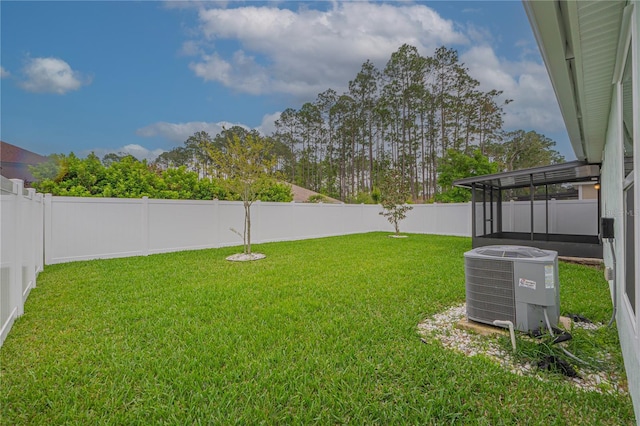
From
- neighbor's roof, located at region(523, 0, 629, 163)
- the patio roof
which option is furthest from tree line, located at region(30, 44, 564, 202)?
neighbor's roof, located at region(523, 0, 629, 163)

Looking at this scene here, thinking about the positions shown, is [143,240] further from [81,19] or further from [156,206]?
[81,19]

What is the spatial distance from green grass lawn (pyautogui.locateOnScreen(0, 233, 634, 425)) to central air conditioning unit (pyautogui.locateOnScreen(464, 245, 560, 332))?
645 millimetres

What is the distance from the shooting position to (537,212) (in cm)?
1053

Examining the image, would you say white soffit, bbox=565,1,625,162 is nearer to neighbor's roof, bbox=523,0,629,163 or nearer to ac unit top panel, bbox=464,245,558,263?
neighbor's roof, bbox=523,0,629,163

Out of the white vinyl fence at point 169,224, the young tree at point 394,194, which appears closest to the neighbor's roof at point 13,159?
the white vinyl fence at point 169,224

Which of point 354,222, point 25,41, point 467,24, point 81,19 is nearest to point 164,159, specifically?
point 25,41

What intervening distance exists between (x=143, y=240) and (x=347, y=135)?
68.0 ft

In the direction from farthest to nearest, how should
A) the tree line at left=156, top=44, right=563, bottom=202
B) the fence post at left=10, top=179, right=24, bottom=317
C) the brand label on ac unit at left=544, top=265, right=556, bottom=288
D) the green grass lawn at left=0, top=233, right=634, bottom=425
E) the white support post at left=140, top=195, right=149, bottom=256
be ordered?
the tree line at left=156, top=44, right=563, bottom=202 < the white support post at left=140, top=195, right=149, bottom=256 < the fence post at left=10, top=179, right=24, bottom=317 < the brand label on ac unit at left=544, top=265, right=556, bottom=288 < the green grass lawn at left=0, top=233, right=634, bottom=425

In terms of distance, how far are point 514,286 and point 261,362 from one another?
2.39m

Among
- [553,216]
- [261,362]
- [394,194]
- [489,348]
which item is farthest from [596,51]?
[394,194]

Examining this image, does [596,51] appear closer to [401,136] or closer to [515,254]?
[515,254]

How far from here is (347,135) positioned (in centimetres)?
2575

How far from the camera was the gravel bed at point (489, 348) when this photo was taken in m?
2.17

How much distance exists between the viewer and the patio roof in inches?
272
